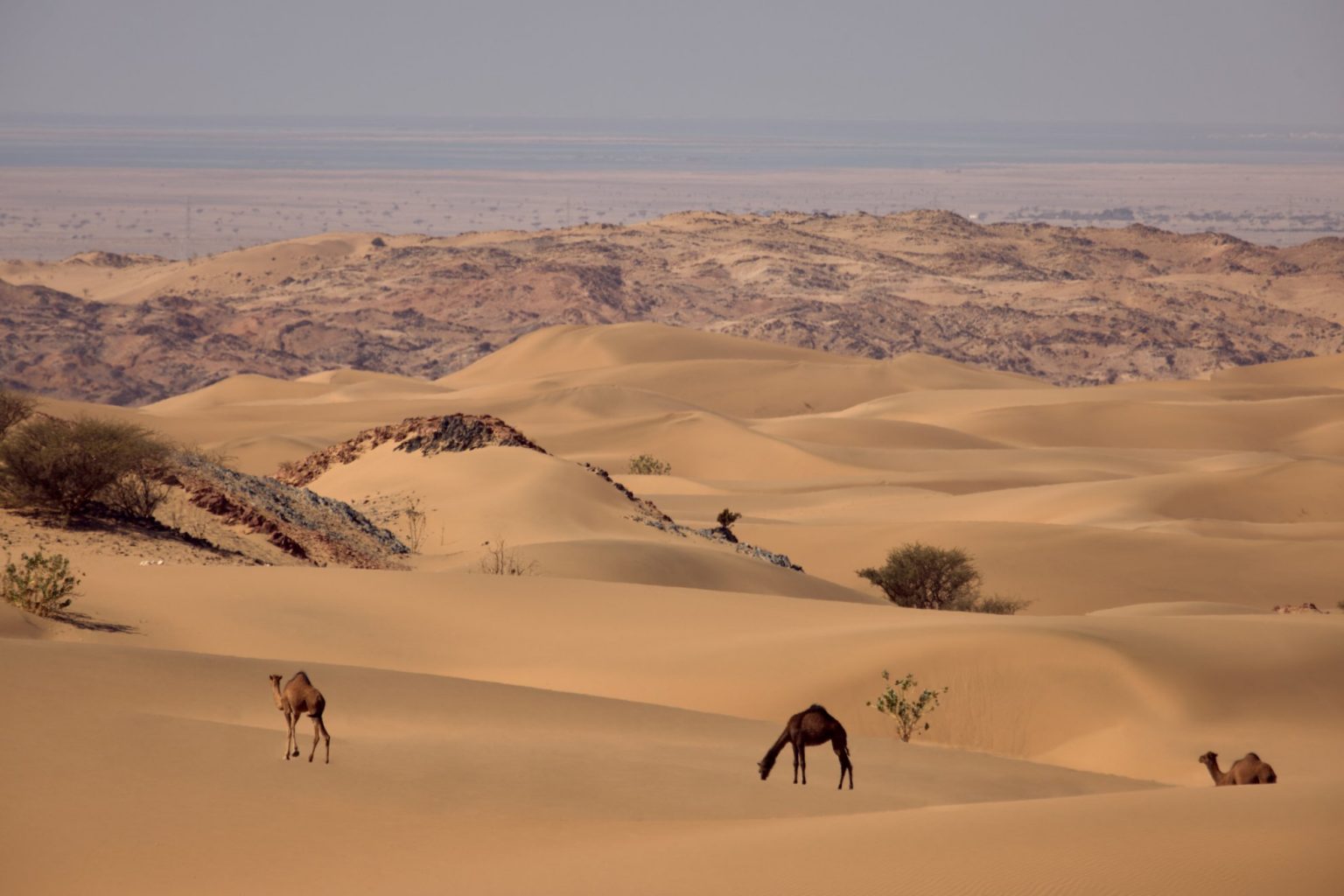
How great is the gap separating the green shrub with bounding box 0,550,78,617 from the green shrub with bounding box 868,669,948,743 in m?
7.57

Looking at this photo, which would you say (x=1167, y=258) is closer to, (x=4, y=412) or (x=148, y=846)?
(x=4, y=412)

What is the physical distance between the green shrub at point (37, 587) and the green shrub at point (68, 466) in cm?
339

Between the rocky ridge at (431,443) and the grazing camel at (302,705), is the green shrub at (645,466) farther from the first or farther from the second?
the grazing camel at (302,705)

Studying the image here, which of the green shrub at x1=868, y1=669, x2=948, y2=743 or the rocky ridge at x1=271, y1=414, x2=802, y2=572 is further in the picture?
the rocky ridge at x1=271, y1=414, x2=802, y2=572

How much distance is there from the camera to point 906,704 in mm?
16000

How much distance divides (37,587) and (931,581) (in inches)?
706

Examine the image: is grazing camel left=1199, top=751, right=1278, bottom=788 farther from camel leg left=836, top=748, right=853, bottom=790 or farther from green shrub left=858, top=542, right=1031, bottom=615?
green shrub left=858, top=542, right=1031, bottom=615

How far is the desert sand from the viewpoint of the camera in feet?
28.2

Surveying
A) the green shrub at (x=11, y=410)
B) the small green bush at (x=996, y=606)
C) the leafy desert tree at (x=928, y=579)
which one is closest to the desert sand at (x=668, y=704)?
the small green bush at (x=996, y=606)

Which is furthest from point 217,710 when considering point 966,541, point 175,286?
point 175,286

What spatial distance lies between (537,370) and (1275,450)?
3507 cm

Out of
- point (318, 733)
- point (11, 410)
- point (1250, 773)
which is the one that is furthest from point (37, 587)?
point (1250, 773)

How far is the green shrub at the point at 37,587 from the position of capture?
49.3ft

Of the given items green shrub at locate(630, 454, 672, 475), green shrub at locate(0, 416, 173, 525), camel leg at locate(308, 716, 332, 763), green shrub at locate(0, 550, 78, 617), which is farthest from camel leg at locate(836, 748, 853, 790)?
green shrub at locate(630, 454, 672, 475)
